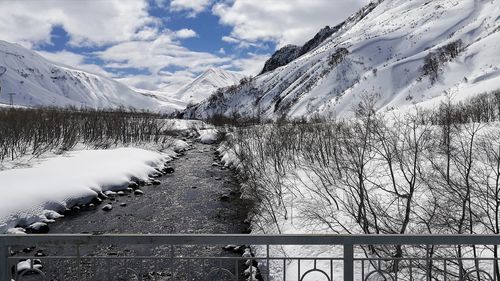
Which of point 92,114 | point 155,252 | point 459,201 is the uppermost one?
point 92,114

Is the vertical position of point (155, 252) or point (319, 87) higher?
point (319, 87)

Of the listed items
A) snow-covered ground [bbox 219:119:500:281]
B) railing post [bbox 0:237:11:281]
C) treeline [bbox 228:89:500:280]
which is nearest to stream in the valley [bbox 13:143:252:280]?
snow-covered ground [bbox 219:119:500:281]

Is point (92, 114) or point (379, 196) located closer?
point (379, 196)

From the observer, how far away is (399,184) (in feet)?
52.1

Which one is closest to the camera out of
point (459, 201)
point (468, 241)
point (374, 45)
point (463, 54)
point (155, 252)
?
point (468, 241)

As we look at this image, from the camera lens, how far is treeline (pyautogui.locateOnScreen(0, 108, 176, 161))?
3119cm

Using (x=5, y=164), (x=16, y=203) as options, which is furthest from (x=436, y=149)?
(x=5, y=164)

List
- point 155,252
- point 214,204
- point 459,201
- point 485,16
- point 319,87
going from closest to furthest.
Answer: point 459,201 < point 155,252 < point 214,204 < point 485,16 < point 319,87

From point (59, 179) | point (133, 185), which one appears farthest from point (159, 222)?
point (133, 185)

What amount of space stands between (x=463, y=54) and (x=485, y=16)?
29.4 m

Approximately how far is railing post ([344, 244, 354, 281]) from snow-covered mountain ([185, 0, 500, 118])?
2982 centimetres

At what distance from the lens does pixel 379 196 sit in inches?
594

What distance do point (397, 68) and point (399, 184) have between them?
58.9 m

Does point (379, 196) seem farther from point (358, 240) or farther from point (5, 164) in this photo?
point (5, 164)
